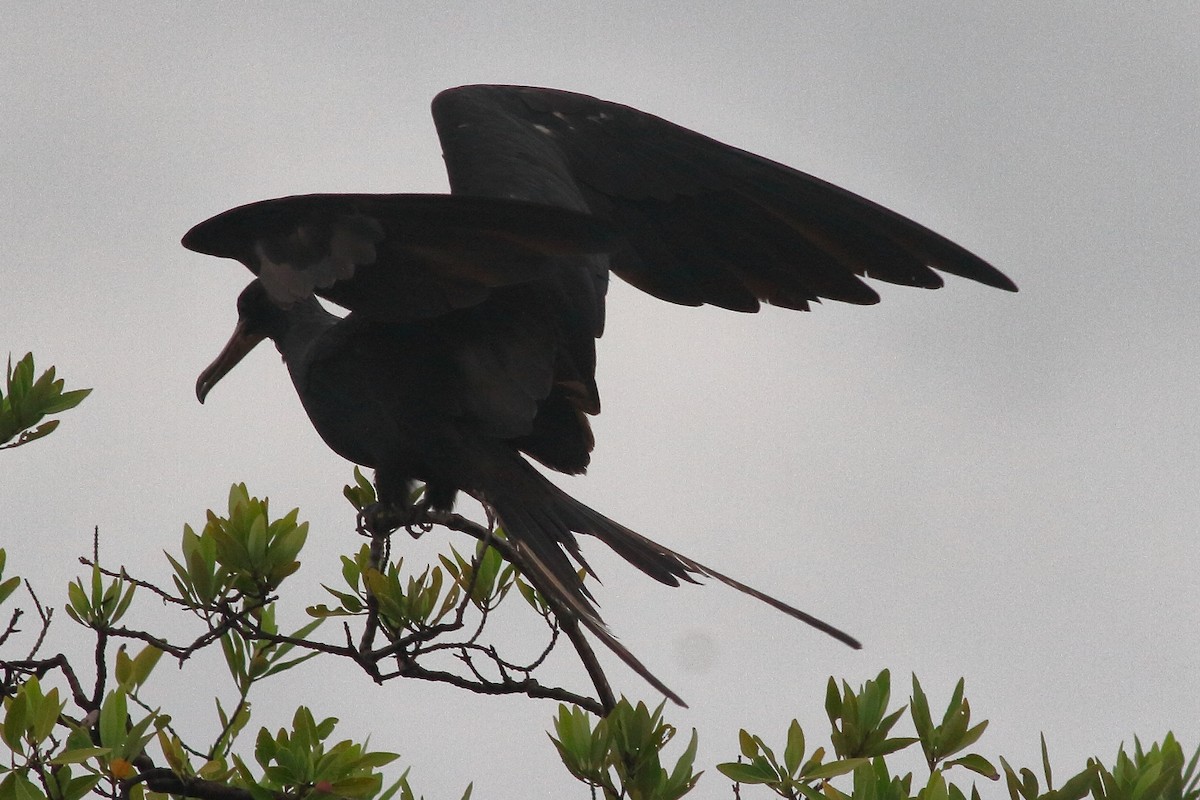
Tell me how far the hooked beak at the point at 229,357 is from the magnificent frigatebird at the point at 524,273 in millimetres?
13

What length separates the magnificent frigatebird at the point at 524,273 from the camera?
3.18 meters

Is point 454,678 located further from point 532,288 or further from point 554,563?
point 532,288

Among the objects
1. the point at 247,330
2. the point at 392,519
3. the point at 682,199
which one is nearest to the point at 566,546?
the point at 392,519

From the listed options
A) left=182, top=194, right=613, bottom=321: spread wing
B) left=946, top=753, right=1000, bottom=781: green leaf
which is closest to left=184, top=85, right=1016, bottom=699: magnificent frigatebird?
left=182, top=194, right=613, bottom=321: spread wing

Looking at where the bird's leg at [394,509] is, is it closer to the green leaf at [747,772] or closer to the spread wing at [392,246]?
the spread wing at [392,246]

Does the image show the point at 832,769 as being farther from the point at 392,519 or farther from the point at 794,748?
the point at 392,519

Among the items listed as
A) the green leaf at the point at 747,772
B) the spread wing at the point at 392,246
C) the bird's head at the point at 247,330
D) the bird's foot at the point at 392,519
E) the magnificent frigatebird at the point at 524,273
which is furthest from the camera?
the bird's head at the point at 247,330

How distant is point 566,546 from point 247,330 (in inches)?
69.2

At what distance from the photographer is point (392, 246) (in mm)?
3236

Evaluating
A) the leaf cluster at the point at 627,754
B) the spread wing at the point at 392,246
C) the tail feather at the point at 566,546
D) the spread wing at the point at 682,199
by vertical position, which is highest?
the spread wing at the point at 682,199

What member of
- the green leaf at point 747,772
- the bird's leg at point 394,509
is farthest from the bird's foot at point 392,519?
the green leaf at point 747,772

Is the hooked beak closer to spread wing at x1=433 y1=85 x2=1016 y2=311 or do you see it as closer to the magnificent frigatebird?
the magnificent frigatebird

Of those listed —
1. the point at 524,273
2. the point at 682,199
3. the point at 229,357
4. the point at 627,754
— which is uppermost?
the point at 682,199

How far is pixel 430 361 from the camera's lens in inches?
150
